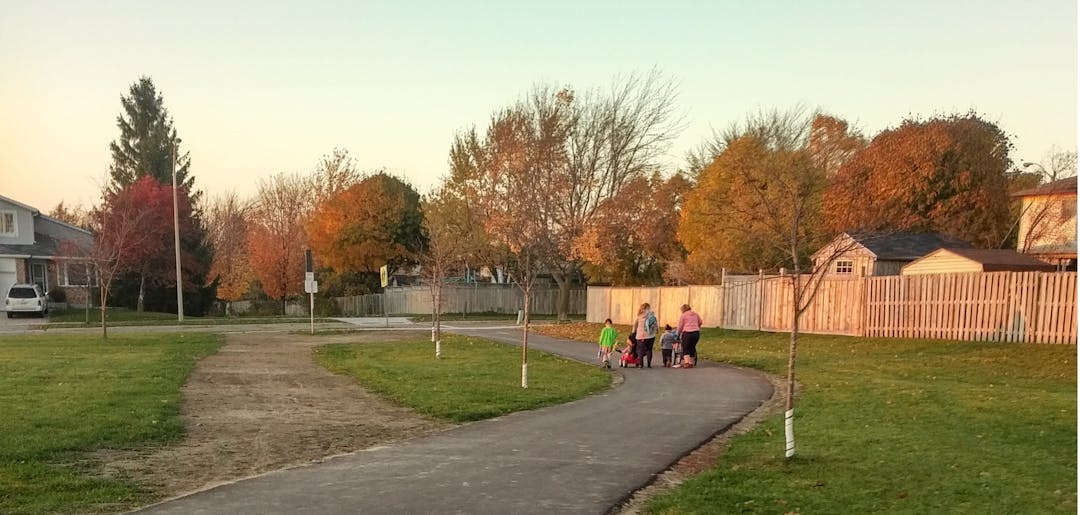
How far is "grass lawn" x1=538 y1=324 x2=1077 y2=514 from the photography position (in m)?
5.89

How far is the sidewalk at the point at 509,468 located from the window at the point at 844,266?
21.6 meters

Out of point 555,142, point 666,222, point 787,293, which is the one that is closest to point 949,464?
point 787,293

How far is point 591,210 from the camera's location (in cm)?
3647

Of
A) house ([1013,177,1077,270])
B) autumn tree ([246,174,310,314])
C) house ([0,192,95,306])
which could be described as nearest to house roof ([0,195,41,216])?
house ([0,192,95,306])

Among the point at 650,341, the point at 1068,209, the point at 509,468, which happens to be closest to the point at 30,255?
the point at 650,341

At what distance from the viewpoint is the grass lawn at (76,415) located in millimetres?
6398

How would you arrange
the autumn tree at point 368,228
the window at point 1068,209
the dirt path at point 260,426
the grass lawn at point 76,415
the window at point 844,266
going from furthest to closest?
the autumn tree at point 368,228 < the window at point 844,266 < the window at point 1068,209 < the dirt path at point 260,426 < the grass lawn at point 76,415

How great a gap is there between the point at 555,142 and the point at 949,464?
96.9 ft

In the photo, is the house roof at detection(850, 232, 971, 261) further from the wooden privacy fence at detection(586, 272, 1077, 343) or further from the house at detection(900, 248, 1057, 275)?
the wooden privacy fence at detection(586, 272, 1077, 343)

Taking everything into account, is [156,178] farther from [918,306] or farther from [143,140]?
[918,306]

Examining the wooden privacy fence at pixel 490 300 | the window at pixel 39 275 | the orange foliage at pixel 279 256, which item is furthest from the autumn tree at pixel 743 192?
the window at pixel 39 275

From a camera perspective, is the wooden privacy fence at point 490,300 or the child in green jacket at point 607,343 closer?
the child in green jacket at point 607,343

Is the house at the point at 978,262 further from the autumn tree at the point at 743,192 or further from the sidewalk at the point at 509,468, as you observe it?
the sidewalk at the point at 509,468

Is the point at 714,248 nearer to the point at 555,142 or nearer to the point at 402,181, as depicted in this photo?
the point at 555,142
